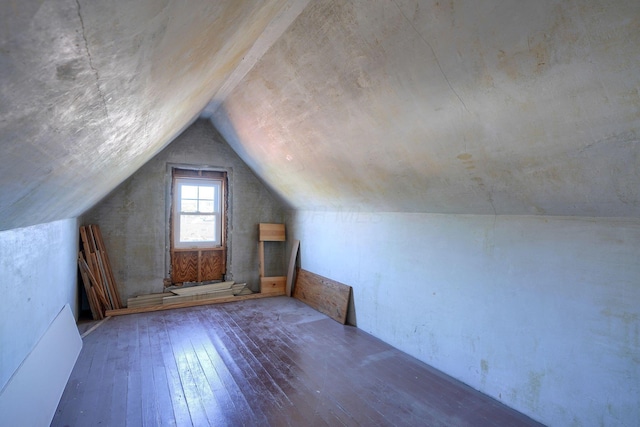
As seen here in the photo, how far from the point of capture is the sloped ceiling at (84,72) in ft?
2.09

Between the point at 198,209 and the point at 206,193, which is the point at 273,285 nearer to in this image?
the point at 198,209

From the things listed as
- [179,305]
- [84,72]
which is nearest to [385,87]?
[84,72]

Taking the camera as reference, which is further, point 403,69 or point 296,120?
point 296,120

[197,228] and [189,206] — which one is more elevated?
[189,206]

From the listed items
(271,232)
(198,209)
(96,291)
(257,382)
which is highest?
(198,209)

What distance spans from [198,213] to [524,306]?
500cm

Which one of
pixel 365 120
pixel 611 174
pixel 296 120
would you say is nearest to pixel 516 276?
pixel 611 174

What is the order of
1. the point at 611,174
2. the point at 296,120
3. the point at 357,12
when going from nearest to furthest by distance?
the point at 611,174, the point at 357,12, the point at 296,120

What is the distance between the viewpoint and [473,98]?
197cm

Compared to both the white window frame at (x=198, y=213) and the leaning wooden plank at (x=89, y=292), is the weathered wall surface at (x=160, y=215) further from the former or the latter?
the leaning wooden plank at (x=89, y=292)

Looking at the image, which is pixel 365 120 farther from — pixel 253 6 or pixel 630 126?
pixel 630 126

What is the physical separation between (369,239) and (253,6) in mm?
2993

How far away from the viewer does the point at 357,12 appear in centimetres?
202

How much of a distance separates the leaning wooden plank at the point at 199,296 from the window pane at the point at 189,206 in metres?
1.45
